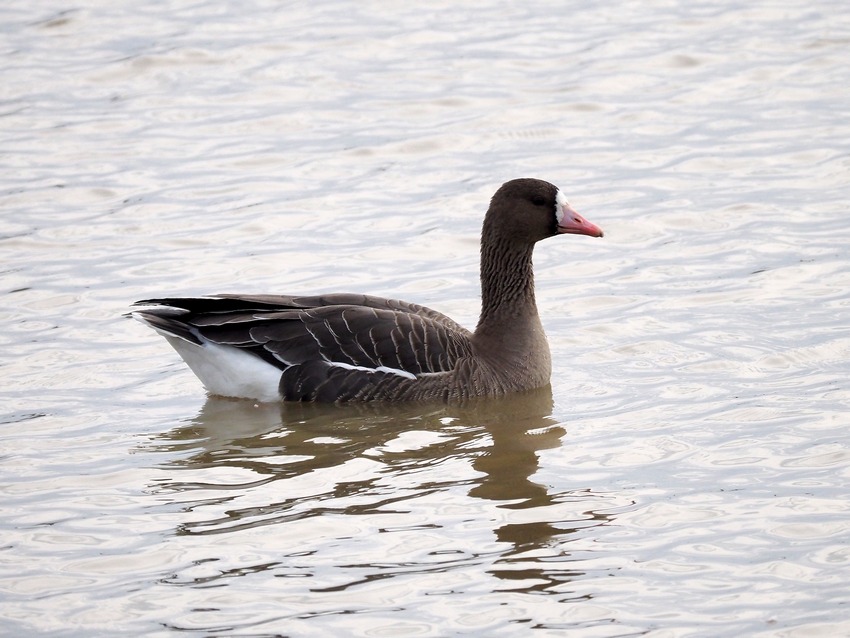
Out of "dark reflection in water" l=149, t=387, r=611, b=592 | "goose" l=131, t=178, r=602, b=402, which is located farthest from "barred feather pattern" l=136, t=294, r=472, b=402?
"dark reflection in water" l=149, t=387, r=611, b=592

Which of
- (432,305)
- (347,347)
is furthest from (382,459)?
(432,305)

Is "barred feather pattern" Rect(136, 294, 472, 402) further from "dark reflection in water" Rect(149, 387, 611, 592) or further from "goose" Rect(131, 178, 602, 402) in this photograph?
"dark reflection in water" Rect(149, 387, 611, 592)

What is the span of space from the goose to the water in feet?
0.82

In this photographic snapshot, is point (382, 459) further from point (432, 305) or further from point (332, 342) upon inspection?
point (432, 305)

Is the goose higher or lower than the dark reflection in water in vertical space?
higher

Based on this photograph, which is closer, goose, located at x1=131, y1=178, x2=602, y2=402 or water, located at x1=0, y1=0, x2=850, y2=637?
water, located at x1=0, y1=0, x2=850, y2=637

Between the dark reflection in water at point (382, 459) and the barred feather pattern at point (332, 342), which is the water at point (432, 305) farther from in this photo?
the barred feather pattern at point (332, 342)

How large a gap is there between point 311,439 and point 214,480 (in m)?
1.13

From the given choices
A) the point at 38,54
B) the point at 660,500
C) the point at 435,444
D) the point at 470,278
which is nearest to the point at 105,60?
the point at 38,54

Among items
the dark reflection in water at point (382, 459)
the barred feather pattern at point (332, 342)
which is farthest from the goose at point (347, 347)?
the dark reflection in water at point (382, 459)

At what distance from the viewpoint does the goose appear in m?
11.1

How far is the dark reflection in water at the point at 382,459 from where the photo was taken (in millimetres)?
8461

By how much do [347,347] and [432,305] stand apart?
7.13 feet

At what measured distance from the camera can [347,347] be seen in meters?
11.1
